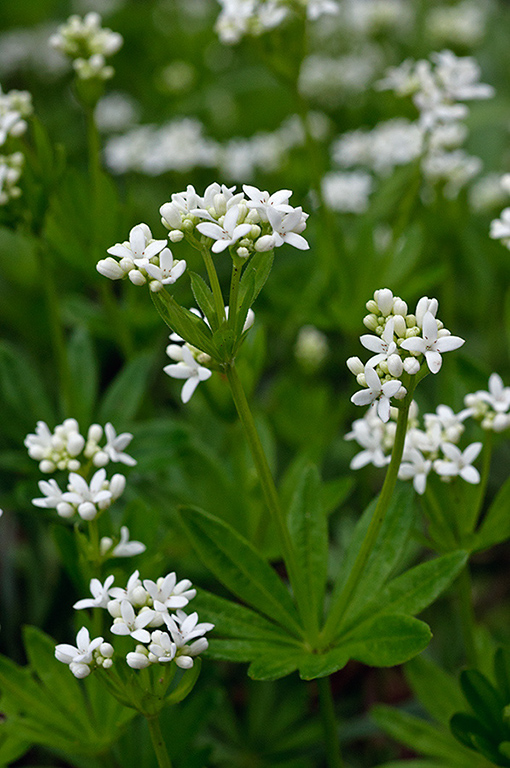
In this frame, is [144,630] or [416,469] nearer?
[144,630]

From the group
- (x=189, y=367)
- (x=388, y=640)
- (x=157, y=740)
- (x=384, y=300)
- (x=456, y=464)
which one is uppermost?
(x=384, y=300)

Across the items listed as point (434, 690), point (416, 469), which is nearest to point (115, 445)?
point (416, 469)

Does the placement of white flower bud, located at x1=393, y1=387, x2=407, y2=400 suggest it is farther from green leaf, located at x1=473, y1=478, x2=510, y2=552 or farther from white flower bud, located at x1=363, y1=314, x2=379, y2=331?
green leaf, located at x1=473, y1=478, x2=510, y2=552

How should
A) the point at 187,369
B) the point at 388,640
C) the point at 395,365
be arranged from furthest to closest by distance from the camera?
1. the point at 187,369
2. the point at 388,640
3. the point at 395,365

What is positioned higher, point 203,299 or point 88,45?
point 88,45

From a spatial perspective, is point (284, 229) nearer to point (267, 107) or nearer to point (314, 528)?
point (314, 528)

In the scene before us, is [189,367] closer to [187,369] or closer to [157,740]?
[187,369]
